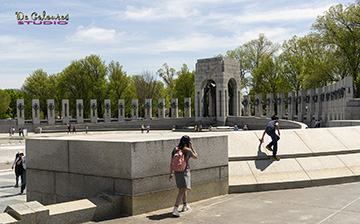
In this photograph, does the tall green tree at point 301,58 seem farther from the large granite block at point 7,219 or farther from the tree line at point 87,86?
the large granite block at point 7,219

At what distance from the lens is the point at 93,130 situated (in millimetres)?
54812

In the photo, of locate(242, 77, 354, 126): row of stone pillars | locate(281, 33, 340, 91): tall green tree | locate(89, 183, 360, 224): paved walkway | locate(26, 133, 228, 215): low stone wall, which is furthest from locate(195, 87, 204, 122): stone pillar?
locate(26, 133, 228, 215): low stone wall

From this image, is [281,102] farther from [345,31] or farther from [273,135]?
[273,135]

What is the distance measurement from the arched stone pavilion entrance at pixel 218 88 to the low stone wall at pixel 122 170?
41.1 meters

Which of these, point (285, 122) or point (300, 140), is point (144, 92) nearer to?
point (285, 122)

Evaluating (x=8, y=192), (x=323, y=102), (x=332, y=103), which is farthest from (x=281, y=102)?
(x=8, y=192)

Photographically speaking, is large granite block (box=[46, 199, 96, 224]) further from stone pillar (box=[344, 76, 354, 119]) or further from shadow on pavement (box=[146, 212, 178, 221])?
stone pillar (box=[344, 76, 354, 119])

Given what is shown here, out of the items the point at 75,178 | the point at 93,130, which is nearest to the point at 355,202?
the point at 75,178

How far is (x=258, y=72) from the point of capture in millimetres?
63625

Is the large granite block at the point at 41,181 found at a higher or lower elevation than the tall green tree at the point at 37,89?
lower

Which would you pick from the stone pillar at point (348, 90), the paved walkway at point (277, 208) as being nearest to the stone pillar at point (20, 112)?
the stone pillar at point (348, 90)

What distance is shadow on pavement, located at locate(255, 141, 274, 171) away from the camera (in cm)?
960

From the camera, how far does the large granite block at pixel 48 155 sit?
8023 millimetres

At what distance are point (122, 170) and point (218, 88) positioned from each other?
4348 cm
